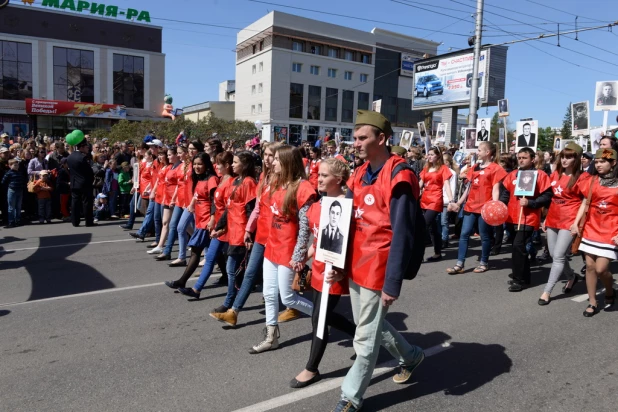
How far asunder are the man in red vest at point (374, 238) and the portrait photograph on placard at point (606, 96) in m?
12.1

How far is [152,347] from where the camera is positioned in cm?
457

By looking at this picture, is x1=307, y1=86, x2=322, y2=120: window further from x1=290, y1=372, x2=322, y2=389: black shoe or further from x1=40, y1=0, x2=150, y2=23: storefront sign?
x1=290, y1=372, x2=322, y2=389: black shoe

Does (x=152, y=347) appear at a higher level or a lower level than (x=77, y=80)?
lower

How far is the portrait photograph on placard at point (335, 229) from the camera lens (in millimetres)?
3205

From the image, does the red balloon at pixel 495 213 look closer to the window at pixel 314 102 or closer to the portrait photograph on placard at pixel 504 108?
the portrait photograph on placard at pixel 504 108

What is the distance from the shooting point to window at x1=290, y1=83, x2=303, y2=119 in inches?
2494

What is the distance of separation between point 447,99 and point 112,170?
2677cm

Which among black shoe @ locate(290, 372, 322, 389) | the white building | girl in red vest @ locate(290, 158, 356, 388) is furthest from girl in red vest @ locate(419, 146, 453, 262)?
the white building

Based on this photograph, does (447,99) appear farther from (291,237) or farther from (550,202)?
(291,237)

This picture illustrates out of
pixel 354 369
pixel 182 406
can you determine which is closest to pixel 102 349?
pixel 182 406

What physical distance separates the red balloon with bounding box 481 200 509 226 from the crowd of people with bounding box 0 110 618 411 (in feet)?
0.73

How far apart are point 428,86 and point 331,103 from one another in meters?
32.2

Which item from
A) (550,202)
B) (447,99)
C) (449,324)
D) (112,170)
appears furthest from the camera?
(447,99)

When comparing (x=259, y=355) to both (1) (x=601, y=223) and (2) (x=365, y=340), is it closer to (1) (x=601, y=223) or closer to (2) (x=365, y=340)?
(2) (x=365, y=340)
